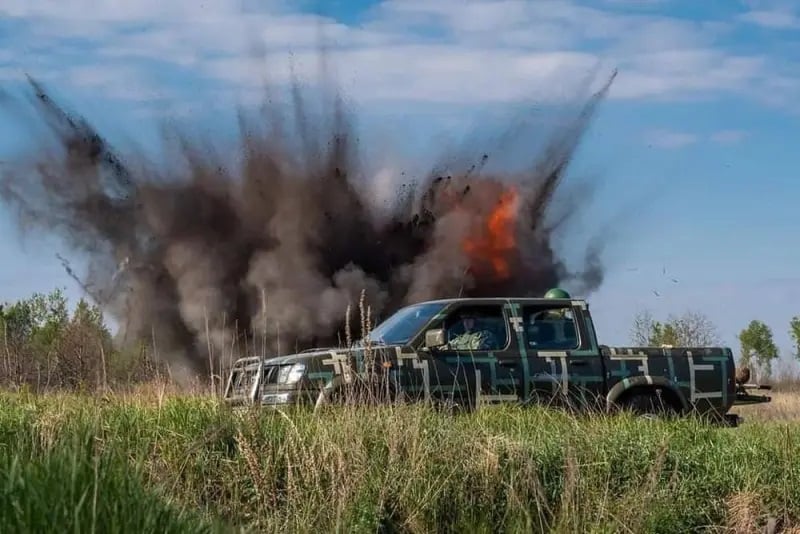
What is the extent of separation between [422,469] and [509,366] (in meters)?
3.37

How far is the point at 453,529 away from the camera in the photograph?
9133 millimetres

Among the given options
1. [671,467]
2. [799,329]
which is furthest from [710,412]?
[799,329]

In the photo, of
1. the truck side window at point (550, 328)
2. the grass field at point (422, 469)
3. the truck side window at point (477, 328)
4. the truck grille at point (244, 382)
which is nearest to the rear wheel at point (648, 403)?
the truck side window at point (550, 328)

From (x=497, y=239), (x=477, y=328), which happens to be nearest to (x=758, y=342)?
(x=497, y=239)

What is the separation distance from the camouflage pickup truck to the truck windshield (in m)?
0.02

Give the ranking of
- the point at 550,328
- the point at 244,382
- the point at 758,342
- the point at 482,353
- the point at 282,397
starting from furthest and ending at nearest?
the point at 758,342 < the point at 550,328 < the point at 482,353 < the point at 244,382 < the point at 282,397

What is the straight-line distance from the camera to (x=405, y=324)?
1280 centimetres

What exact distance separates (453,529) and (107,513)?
4.04 m

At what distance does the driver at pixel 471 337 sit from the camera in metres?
12.6

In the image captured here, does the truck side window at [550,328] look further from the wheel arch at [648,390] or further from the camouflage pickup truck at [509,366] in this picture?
the wheel arch at [648,390]

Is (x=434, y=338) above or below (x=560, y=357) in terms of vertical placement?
above

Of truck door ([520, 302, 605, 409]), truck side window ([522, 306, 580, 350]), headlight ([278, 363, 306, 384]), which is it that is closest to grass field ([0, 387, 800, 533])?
headlight ([278, 363, 306, 384])

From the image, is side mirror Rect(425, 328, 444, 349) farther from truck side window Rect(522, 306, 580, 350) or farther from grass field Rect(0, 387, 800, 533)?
truck side window Rect(522, 306, 580, 350)

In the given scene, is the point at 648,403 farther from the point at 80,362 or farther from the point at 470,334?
the point at 80,362
